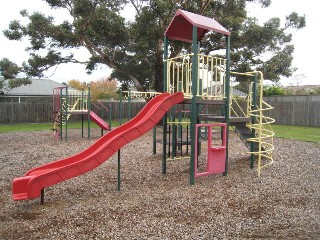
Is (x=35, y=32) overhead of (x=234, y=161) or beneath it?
overhead

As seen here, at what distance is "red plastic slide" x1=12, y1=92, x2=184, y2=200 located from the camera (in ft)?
14.8

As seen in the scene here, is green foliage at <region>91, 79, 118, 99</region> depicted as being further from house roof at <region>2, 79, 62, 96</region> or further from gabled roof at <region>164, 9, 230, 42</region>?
gabled roof at <region>164, 9, 230, 42</region>

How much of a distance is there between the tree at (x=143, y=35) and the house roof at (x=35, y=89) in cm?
1330

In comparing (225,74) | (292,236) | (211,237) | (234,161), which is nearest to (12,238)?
(211,237)

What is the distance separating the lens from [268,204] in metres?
4.75

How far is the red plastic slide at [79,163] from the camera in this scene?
4.52 metres

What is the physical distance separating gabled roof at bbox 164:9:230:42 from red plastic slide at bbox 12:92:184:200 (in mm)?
1424

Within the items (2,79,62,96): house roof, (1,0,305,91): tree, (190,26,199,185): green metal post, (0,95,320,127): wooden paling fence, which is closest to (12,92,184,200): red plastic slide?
(190,26,199,185): green metal post

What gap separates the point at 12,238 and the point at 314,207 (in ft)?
13.3

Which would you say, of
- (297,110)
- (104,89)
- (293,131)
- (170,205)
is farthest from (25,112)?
(104,89)

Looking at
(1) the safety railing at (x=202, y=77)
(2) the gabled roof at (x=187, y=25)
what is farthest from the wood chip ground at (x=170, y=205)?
(2) the gabled roof at (x=187, y=25)

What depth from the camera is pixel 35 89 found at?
33.7 m

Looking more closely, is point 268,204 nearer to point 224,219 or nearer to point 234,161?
point 224,219

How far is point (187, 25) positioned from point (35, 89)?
30.1 m
